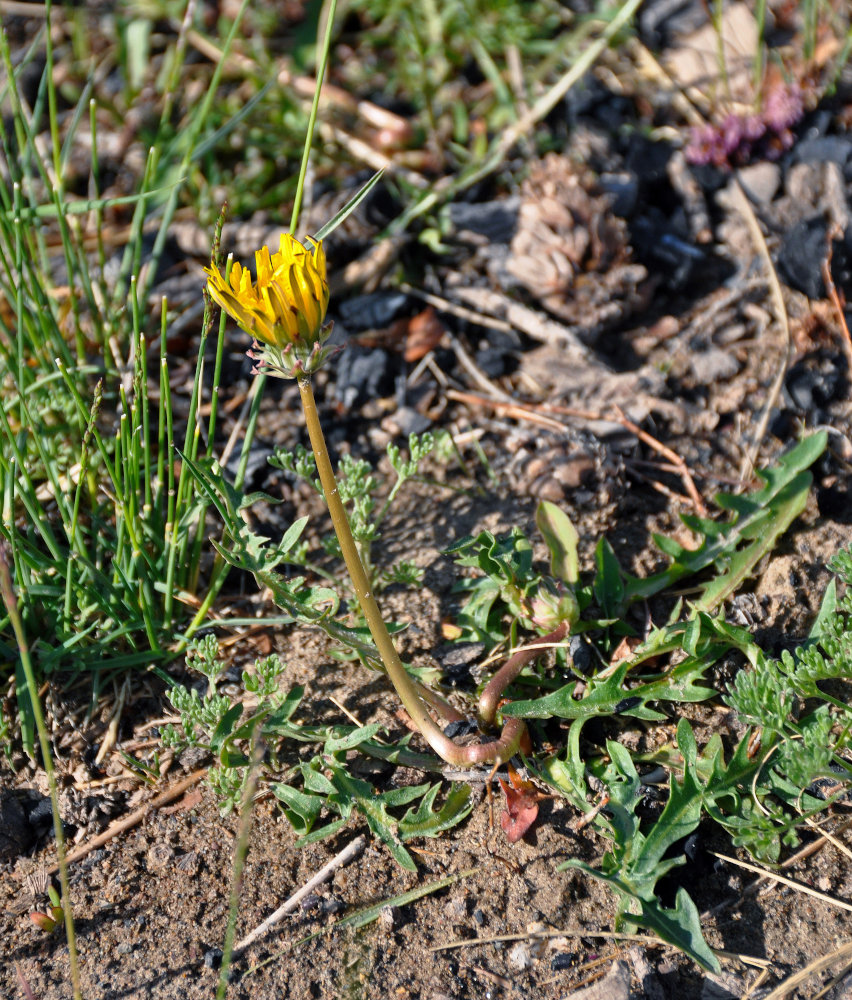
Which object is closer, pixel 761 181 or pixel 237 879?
pixel 237 879

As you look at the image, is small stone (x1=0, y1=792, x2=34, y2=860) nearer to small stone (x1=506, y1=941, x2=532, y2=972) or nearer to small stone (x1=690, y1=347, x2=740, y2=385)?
small stone (x1=506, y1=941, x2=532, y2=972)

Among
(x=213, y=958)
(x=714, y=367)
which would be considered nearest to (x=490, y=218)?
(x=714, y=367)

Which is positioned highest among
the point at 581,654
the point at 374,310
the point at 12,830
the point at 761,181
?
the point at 761,181

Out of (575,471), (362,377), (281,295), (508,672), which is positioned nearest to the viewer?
(281,295)

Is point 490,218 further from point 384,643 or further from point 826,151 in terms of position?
point 384,643

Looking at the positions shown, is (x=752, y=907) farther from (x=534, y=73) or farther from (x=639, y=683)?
(x=534, y=73)

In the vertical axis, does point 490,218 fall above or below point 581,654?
above

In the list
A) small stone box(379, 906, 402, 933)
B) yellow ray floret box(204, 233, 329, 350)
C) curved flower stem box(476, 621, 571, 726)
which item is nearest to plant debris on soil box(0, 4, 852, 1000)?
small stone box(379, 906, 402, 933)
